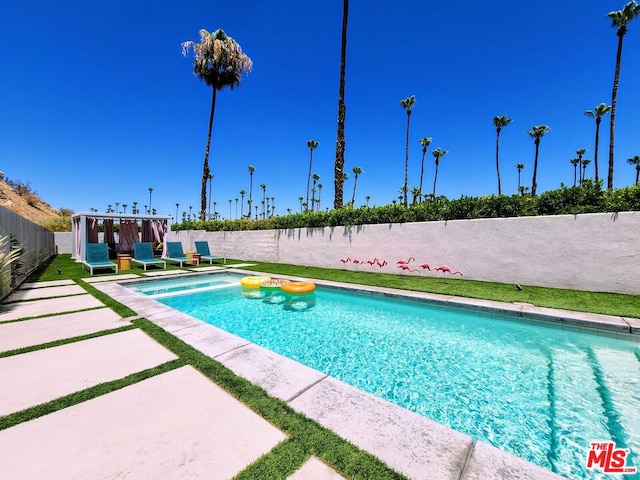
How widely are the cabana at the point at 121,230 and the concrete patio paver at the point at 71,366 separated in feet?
41.2

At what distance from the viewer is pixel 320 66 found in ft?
56.9

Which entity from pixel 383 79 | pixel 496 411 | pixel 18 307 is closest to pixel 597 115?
pixel 383 79

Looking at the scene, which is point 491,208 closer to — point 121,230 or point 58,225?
point 121,230

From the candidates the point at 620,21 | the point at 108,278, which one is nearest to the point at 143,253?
the point at 108,278

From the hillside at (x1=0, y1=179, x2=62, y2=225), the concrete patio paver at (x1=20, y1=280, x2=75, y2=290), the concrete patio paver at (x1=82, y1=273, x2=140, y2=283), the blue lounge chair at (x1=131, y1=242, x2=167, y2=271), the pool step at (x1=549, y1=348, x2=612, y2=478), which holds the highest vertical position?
the hillside at (x1=0, y1=179, x2=62, y2=225)

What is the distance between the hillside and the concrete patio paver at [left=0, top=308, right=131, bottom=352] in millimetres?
41152

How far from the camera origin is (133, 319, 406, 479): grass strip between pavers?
1701 mm

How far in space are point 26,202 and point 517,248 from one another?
189 feet

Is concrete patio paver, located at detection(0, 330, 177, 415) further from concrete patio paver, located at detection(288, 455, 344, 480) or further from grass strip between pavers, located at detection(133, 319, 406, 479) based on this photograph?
concrete patio paver, located at detection(288, 455, 344, 480)

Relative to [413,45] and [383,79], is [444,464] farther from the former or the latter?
[383,79]

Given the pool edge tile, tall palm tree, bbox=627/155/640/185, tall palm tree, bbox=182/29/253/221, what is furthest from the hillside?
tall palm tree, bbox=627/155/640/185

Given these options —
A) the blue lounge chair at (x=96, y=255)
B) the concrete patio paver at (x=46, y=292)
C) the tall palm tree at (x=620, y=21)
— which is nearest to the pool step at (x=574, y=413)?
the concrete patio paver at (x=46, y=292)

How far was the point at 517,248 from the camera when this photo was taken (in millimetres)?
8086

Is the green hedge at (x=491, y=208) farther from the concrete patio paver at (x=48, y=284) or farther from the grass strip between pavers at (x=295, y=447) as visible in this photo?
the concrete patio paver at (x=48, y=284)
